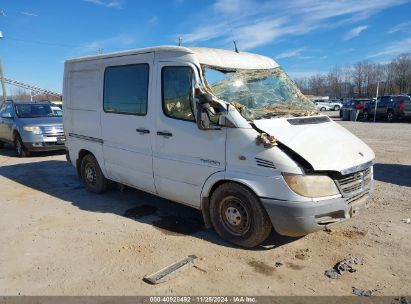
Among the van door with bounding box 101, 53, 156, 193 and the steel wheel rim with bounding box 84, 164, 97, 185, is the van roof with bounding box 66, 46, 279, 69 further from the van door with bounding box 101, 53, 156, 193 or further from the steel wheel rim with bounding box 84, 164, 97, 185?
the steel wheel rim with bounding box 84, 164, 97, 185

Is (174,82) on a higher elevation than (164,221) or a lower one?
higher

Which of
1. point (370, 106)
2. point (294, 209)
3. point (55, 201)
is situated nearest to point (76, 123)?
point (55, 201)

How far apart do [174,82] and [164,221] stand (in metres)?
2.04

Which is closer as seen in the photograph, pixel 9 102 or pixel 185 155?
pixel 185 155

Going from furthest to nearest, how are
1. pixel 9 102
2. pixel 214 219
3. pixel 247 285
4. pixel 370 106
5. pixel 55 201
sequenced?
pixel 370 106
pixel 9 102
pixel 55 201
pixel 214 219
pixel 247 285

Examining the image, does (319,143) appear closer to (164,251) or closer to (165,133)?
(165,133)

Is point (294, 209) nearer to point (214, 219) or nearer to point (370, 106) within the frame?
point (214, 219)

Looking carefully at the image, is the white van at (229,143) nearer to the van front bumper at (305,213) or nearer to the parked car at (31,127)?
the van front bumper at (305,213)

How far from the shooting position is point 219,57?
16.8 ft

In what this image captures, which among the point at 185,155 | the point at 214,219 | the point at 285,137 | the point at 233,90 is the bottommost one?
the point at 214,219

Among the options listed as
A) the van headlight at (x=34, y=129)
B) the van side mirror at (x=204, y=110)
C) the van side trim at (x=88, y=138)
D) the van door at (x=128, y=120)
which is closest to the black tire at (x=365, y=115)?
the van headlight at (x=34, y=129)

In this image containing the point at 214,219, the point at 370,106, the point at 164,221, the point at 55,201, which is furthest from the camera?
the point at 370,106

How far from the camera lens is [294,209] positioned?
402cm

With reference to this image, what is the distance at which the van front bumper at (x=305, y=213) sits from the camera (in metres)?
4.02
